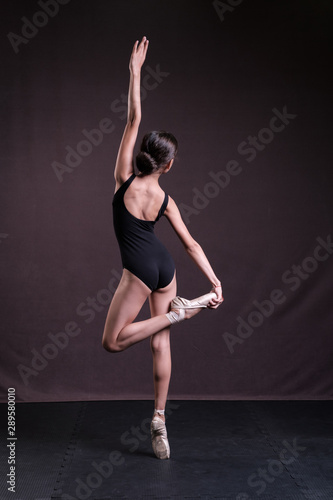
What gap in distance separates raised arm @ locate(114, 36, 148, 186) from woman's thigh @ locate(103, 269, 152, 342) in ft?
1.70

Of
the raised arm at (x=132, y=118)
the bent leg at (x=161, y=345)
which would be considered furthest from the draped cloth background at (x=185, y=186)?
the raised arm at (x=132, y=118)

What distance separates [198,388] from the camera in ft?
15.0

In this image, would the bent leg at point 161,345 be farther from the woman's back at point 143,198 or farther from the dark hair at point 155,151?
the dark hair at point 155,151

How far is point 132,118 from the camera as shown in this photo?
2867 millimetres

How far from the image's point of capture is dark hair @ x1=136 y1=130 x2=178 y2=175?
2896 mm

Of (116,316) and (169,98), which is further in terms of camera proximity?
(169,98)

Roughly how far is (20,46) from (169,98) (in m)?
1.27

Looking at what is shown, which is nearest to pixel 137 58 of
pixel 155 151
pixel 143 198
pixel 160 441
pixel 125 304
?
pixel 155 151

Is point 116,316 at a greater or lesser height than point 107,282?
greater

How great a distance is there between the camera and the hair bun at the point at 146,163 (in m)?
2.92

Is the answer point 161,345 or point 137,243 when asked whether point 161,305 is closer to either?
point 161,345

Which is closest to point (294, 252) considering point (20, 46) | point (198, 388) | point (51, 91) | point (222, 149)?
point (222, 149)

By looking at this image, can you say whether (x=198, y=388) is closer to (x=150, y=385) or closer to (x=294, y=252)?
(x=150, y=385)

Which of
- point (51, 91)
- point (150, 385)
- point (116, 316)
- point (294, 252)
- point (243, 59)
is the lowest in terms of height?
point (150, 385)
